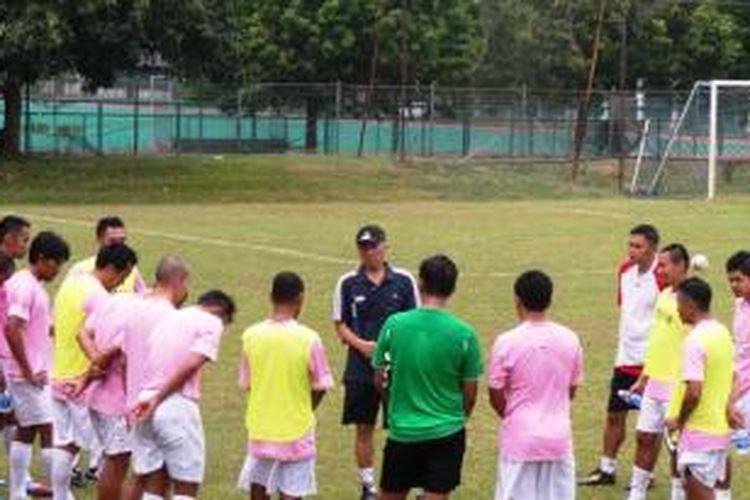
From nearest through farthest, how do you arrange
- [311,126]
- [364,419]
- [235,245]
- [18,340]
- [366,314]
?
[18,340]
[366,314]
[364,419]
[235,245]
[311,126]

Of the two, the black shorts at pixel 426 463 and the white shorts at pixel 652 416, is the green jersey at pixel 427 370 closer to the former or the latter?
the black shorts at pixel 426 463

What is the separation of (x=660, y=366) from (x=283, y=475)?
115 inches

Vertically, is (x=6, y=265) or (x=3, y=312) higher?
(x=6, y=265)

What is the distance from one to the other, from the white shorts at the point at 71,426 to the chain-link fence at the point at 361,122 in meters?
44.0

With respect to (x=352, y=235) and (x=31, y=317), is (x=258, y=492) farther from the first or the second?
(x=352, y=235)

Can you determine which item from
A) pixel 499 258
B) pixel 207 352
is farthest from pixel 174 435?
pixel 499 258

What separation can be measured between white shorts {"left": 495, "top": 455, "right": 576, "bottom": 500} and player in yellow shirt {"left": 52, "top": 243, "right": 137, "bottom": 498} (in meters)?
2.75


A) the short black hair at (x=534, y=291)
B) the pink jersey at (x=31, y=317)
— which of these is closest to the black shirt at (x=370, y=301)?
the pink jersey at (x=31, y=317)

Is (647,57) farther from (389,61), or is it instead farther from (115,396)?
(115,396)

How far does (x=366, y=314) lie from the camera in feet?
34.9

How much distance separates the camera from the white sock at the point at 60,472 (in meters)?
9.66

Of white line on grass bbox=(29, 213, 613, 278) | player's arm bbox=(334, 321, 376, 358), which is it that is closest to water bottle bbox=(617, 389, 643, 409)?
player's arm bbox=(334, 321, 376, 358)

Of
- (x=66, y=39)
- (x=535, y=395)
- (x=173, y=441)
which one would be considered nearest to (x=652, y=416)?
(x=535, y=395)

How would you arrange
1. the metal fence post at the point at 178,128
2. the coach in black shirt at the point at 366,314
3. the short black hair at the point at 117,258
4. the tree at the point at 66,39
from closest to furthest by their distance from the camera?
the short black hair at the point at 117,258 < the coach in black shirt at the point at 366,314 < the tree at the point at 66,39 < the metal fence post at the point at 178,128
